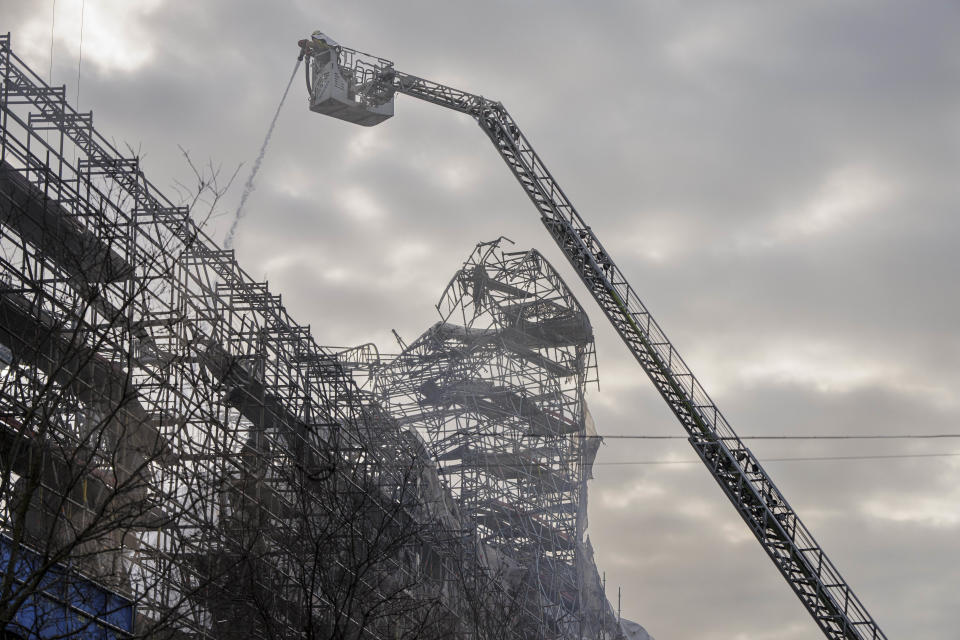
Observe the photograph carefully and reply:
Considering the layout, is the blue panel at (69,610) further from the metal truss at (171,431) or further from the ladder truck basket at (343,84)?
the ladder truck basket at (343,84)

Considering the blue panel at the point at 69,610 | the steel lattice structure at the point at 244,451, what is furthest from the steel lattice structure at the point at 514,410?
the blue panel at the point at 69,610

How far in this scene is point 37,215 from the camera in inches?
926

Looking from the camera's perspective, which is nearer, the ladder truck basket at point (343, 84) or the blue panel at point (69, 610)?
the blue panel at point (69, 610)

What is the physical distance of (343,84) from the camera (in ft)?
139

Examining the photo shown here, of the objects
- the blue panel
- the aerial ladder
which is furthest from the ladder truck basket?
the blue panel

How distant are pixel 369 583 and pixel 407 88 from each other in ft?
59.7

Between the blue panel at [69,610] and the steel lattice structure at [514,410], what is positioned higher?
the steel lattice structure at [514,410]

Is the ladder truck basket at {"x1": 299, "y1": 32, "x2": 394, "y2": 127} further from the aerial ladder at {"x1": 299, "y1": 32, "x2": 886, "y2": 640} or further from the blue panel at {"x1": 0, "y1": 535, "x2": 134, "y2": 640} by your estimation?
the blue panel at {"x1": 0, "y1": 535, "x2": 134, "y2": 640}

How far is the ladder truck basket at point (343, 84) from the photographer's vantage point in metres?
42.1

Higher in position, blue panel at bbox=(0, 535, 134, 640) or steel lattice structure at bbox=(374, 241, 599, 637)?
steel lattice structure at bbox=(374, 241, 599, 637)

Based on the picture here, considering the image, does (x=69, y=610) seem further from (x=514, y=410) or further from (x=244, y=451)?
(x=514, y=410)

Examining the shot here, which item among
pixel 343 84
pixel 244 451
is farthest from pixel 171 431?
pixel 343 84

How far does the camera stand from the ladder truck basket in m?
42.1

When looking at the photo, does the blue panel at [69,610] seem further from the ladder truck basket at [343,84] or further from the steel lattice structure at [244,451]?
the ladder truck basket at [343,84]
